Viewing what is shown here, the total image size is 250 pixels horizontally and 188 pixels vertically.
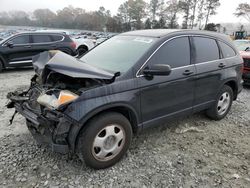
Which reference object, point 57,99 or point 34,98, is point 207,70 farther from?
point 34,98

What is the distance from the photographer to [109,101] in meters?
2.77

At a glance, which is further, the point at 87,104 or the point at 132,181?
the point at 132,181

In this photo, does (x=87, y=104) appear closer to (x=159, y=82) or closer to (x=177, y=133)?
(x=159, y=82)

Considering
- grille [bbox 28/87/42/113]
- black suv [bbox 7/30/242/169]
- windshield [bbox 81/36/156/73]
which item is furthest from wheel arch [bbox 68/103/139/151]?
grille [bbox 28/87/42/113]

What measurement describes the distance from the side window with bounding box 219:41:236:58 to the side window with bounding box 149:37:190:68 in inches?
41.1

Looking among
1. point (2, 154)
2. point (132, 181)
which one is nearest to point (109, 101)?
point (132, 181)

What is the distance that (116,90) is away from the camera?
285 cm

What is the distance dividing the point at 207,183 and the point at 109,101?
1.56 m

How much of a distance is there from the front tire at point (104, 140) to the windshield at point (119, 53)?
0.69 m

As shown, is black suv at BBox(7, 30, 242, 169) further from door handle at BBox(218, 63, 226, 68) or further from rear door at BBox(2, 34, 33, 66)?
rear door at BBox(2, 34, 33, 66)

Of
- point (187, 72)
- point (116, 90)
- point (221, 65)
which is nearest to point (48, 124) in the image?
point (116, 90)

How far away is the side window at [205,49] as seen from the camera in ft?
12.7

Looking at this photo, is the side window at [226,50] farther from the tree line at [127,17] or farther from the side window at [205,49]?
the tree line at [127,17]

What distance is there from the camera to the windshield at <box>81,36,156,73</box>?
3.21m
